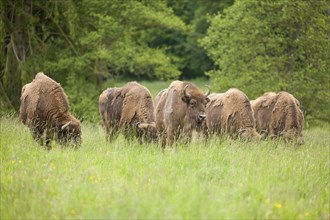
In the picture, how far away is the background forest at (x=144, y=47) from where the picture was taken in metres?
20.9

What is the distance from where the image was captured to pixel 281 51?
2153 cm

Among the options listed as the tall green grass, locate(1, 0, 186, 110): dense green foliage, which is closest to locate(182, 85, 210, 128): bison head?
the tall green grass

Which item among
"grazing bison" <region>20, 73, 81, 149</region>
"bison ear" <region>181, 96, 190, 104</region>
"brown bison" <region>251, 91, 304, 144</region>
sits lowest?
"brown bison" <region>251, 91, 304, 144</region>

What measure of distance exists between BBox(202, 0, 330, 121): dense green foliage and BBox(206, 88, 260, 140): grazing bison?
6.02 m

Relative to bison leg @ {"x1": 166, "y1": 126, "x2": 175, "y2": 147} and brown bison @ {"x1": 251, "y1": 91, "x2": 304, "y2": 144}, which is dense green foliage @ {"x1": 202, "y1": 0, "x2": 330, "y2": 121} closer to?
brown bison @ {"x1": 251, "y1": 91, "x2": 304, "y2": 144}

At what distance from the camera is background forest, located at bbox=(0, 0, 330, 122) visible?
20938 mm

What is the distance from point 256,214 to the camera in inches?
269

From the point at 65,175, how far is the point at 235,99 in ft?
23.4

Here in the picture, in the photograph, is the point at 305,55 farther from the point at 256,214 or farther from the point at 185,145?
the point at 256,214

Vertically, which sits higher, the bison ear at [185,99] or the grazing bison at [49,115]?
the bison ear at [185,99]

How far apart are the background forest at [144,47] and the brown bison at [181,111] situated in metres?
8.42

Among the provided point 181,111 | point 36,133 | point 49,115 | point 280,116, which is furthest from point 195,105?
point 280,116

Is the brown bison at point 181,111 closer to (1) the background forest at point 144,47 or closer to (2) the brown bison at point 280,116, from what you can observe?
(2) the brown bison at point 280,116

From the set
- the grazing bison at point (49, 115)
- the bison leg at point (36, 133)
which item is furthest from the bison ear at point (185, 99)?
the bison leg at point (36, 133)
